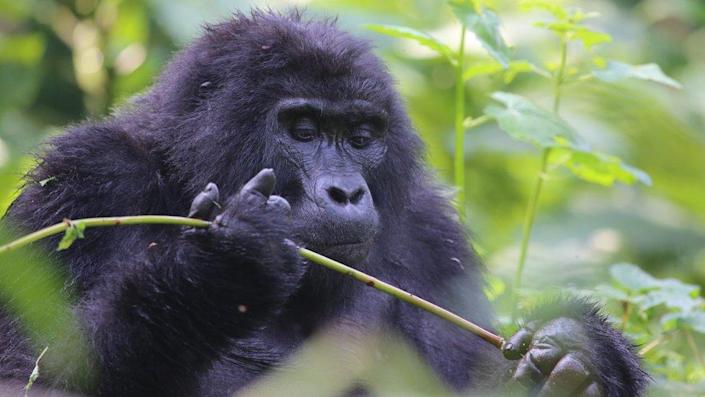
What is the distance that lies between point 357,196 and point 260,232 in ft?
2.02

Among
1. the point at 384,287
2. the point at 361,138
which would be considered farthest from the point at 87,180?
the point at 384,287

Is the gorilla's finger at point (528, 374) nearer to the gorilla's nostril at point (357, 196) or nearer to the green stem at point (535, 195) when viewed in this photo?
the gorilla's nostril at point (357, 196)

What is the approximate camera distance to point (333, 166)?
400 centimetres

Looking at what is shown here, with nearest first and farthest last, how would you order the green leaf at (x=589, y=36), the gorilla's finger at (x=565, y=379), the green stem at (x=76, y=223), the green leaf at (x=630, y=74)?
the green stem at (x=76, y=223), the gorilla's finger at (x=565, y=379), the green leaf at (x=630, y=74), the green leaf at (x=589, y=36)

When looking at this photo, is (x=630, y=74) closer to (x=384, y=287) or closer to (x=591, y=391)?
(x=591, y=391)

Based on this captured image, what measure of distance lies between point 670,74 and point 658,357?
4.94 m

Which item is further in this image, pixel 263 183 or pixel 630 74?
pixel 630 74

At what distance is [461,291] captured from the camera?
474 centimetres

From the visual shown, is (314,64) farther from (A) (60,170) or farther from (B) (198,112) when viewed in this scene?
(A) (60,170)

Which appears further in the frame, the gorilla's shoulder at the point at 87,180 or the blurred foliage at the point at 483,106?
the blurred foliage at the point at 483,106

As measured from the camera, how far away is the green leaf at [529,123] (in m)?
4.51

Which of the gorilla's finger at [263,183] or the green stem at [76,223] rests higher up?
the green stem at [76,223]

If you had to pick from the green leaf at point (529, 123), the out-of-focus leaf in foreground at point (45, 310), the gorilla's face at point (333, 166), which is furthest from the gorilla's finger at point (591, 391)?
the out-of-focus leaf in foreground at point (45, 310)

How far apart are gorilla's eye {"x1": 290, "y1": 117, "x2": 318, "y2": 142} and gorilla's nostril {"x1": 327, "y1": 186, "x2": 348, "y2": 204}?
0.35 meters
